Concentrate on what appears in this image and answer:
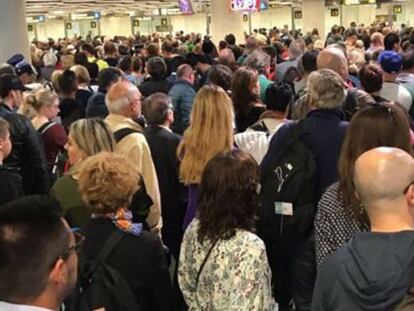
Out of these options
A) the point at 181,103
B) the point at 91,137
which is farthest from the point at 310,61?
the point at 91,137

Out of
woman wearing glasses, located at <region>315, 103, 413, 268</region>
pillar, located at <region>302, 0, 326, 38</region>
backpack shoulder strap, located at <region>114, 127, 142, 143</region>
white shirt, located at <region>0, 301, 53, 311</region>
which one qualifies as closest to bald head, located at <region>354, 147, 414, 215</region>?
woman wearing glasses, located at <region>315, 103, 413, 268</region>

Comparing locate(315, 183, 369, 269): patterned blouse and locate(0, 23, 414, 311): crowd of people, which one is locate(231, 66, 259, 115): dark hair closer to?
locate(0, 23, 414, 311): crowd of people

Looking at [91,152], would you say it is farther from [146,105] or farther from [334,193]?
[334,193]

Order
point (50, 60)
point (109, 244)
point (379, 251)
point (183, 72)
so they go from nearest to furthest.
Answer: point (379, 251) < point (109, 244) < point (183, 72) < point (50, 60)

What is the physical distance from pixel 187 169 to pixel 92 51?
7.86m

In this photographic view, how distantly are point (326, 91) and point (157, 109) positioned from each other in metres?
1.54

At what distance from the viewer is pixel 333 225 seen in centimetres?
→ 337

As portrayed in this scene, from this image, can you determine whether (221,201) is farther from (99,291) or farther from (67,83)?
(67,83)

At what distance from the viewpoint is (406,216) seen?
245 centimetres

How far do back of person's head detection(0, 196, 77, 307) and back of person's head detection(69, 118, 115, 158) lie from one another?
6.98ft

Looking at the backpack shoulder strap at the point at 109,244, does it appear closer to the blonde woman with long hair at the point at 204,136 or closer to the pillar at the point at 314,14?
the blonde woman with long hair at the point at 204,136

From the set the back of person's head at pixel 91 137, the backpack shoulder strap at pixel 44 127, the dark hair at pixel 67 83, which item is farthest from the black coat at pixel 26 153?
the dark hair at pixel 67 83

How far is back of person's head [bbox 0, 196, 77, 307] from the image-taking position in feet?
7.18

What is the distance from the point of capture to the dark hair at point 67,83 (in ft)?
24.3
